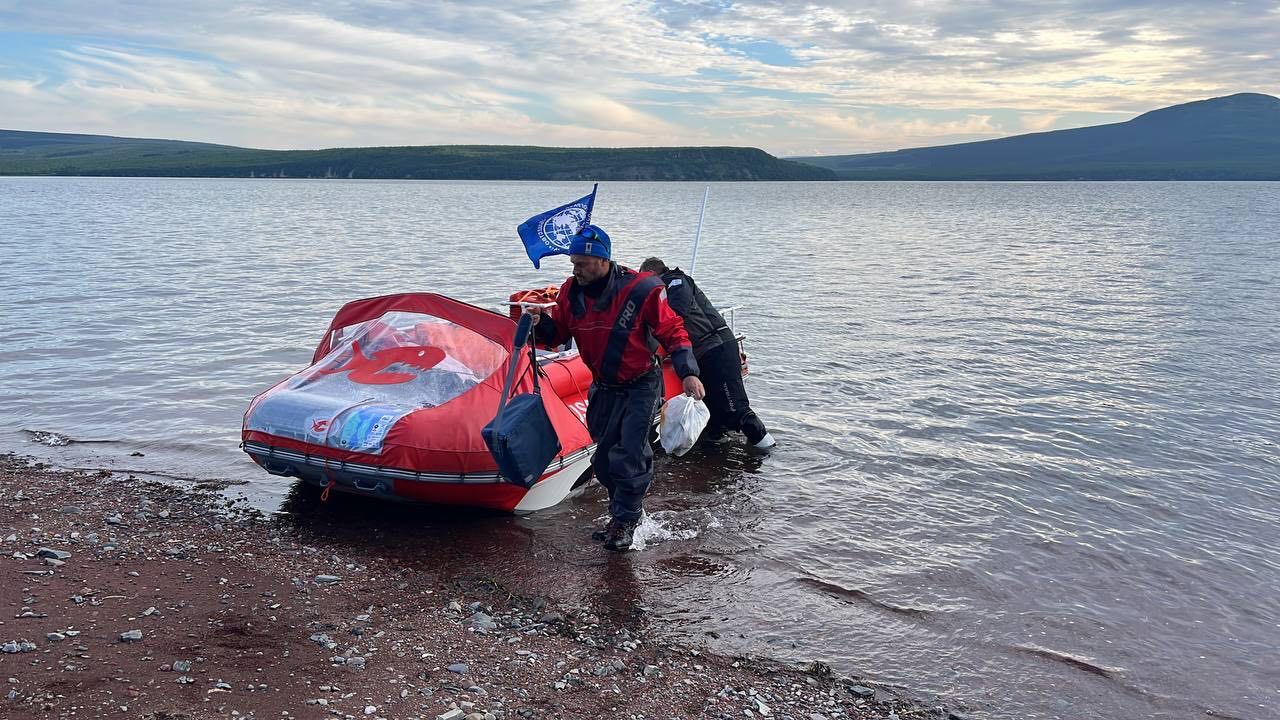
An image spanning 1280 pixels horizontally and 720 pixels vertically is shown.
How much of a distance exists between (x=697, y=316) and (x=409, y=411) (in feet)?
13.0

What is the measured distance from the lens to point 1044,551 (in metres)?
8.32

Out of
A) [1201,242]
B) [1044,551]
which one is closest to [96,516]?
[1044,551]

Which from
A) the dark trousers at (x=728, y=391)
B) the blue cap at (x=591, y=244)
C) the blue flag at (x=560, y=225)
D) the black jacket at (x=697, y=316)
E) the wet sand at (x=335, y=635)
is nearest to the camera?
the wet sand at (x=335, y=635)

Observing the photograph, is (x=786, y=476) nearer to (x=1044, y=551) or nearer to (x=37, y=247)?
(x=1044, y=551)

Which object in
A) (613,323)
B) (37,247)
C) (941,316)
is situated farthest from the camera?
(37,247)

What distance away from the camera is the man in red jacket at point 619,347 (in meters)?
6.95

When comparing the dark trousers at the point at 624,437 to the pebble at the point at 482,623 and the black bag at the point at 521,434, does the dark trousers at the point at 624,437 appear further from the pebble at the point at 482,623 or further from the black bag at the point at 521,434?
the pebble at the point at 482,623

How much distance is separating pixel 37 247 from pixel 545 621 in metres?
37.8

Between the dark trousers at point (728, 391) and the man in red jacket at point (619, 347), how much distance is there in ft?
11.5

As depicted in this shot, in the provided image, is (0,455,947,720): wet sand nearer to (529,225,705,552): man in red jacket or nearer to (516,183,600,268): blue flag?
(529,225,705,552): man in red jacket

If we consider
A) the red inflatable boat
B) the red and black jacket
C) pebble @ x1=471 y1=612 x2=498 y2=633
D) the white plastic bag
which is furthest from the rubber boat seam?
the white plastic bag

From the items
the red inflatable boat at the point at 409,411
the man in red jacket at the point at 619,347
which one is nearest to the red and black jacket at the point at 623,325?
the man in red jacket at the point at 619,347

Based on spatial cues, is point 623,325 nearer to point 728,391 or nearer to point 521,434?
point 521,434

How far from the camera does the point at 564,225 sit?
797cm
